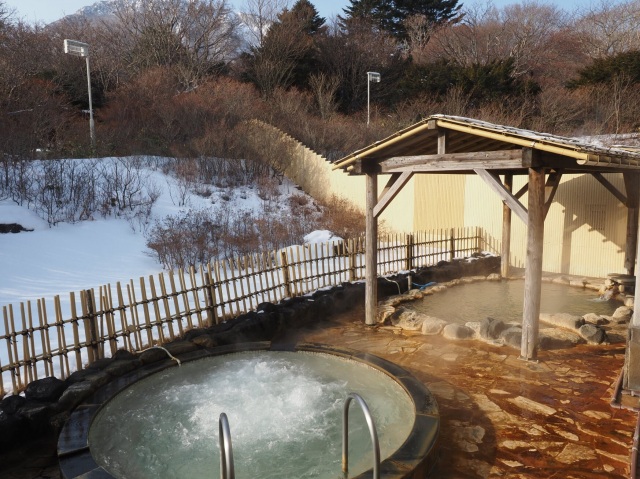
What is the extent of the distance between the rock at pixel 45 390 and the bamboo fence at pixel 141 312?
37cm

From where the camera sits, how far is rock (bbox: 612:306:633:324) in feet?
24.5

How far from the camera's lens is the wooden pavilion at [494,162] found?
554 centimetres

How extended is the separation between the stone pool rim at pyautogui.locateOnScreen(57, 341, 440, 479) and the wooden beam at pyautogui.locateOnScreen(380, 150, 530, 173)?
9.41 feet

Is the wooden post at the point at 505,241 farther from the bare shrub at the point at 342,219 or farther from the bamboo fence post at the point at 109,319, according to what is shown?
the bamboo fence post at the point at 109,319

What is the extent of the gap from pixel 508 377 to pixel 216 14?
109 feet

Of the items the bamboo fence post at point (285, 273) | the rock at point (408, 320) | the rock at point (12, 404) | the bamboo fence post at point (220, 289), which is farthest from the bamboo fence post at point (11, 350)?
the rock at point (408, 320)

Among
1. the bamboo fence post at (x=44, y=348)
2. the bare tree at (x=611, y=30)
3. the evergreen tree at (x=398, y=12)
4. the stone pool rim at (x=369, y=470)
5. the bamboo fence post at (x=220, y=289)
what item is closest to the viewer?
the stone pool rim at (x=369, y=470)

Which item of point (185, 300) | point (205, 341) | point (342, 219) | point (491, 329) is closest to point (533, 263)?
point (491, 329)

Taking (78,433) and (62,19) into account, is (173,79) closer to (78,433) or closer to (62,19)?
(62,19)

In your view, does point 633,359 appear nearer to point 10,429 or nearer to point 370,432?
point 370,432

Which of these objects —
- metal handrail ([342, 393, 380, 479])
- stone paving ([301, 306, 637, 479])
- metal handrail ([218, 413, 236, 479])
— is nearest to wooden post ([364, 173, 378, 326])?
stone paving ([301, 306, 637, 479])

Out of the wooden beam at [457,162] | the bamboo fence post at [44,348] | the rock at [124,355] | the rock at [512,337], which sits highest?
the wooden beam at [457,162]

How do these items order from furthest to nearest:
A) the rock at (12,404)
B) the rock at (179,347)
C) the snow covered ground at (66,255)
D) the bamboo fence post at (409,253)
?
the bamboo fence post at (409,253) → the snow covered ground at (66,255) → the rock at (179,347) → the rock at (12,404)

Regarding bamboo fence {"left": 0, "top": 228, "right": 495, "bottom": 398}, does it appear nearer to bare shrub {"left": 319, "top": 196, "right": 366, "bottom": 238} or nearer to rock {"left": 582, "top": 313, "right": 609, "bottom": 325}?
bare shrub {"left": 319, "top": 196, "right": 366, "bottom": 238}
